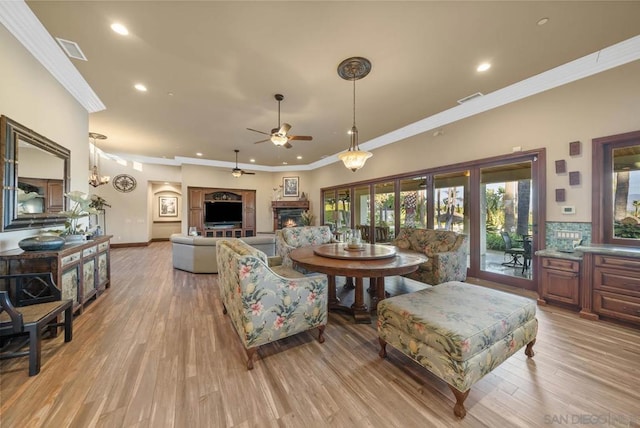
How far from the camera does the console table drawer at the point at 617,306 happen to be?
2482 millimetres

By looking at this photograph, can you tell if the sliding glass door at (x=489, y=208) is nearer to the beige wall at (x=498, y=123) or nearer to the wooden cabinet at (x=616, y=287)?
the beige wall at (x=498, y=123)

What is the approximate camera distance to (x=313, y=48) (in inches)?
106

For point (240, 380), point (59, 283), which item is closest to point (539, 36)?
point (240, 380)

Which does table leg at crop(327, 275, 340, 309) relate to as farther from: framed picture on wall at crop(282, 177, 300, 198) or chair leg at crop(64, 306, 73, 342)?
framed picture on wall at crop(282, 177, 300, 198)

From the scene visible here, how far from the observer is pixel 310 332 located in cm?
258

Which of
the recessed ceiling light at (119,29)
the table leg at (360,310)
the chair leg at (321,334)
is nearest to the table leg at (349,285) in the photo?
the table leg at (360,310)

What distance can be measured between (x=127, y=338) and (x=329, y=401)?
2249mm

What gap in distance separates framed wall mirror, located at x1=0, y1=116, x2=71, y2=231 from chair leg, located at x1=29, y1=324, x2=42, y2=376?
1.24 m

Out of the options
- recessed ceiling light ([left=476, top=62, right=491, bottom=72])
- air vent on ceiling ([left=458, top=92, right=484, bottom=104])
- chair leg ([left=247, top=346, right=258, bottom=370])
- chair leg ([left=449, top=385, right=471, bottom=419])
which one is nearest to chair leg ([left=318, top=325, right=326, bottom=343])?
chair leg ([left=247, top=346, right=258, bottom=370])

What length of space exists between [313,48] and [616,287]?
435 cm

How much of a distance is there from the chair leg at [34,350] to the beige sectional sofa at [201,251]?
2875 millimetres

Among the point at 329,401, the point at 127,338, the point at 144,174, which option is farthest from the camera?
the point at 144,174

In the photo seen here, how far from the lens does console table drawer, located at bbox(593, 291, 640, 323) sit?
248 cm

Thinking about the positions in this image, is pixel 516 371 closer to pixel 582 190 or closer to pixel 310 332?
pixel 310 332
